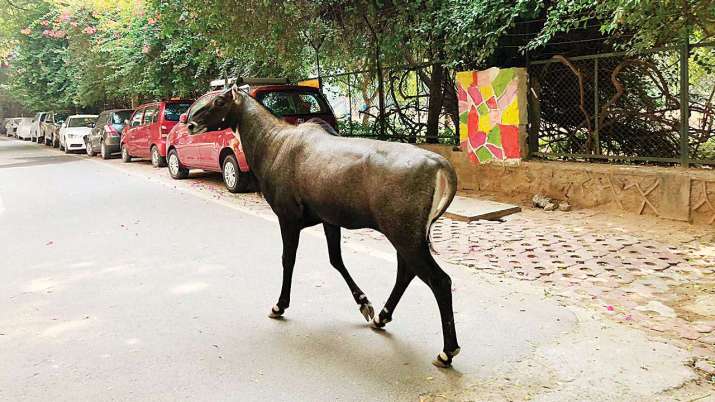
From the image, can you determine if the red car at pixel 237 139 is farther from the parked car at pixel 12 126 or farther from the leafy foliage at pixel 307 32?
the parked car at pixel 12 126

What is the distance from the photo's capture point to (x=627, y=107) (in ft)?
31.6

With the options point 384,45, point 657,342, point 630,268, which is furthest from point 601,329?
point 384,45

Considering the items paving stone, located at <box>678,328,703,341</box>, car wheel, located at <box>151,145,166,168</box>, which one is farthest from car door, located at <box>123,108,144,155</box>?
paving stone, located at <box>678,328,703,341</box>

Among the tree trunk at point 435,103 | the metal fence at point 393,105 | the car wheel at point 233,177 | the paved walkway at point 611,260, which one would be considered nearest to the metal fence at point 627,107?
the paved walkway at point 611,260

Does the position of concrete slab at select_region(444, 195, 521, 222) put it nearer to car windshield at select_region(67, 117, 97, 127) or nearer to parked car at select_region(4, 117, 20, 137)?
car windshield at select_region(67, 117, 97, 127)

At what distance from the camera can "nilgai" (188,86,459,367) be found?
4.00 m

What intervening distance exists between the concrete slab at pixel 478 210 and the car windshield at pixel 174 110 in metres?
9.51

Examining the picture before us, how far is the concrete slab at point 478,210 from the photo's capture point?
29.0ft

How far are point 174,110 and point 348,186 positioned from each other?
1349cm

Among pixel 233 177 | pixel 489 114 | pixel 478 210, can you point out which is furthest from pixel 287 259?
pixel 233 177

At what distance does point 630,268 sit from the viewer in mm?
6188

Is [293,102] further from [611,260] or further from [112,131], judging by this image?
[112,131]

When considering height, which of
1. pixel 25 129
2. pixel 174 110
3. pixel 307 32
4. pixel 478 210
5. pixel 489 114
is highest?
pixel 307 32

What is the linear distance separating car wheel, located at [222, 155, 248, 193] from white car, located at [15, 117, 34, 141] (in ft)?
99.0
